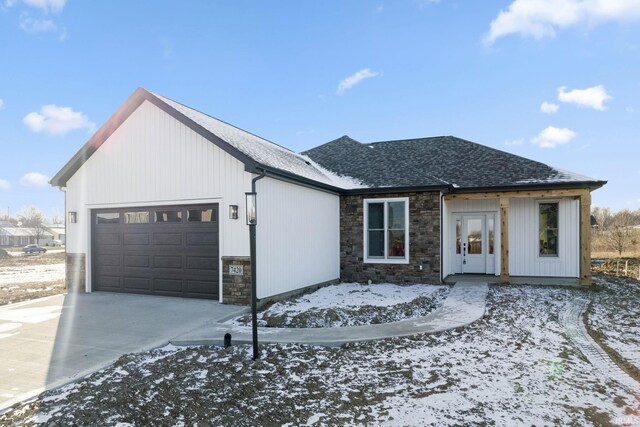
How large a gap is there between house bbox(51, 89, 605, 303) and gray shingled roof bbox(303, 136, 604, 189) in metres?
0.09

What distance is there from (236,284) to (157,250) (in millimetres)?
2605

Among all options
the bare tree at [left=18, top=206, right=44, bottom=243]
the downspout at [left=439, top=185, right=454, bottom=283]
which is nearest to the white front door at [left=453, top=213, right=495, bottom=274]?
the downspout at [left=439, top=185, right=454, bottom=283]

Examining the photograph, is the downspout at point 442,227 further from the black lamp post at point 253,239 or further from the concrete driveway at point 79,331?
the black lamp post at point 253,239

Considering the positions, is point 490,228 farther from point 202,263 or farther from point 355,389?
point 355,389

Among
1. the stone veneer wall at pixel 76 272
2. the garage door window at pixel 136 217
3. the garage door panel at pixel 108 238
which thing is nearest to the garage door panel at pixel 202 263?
the garage door window at pixel 136 217

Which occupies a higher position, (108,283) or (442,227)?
(442,227)

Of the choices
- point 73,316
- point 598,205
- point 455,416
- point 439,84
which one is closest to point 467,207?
point 439,84

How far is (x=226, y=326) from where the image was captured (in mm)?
7059

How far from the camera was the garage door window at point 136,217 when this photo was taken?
10.0m

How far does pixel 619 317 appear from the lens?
7941mm

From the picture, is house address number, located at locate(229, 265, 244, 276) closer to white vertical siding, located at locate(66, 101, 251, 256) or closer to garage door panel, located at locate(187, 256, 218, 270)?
white vertical siding, located at locate(66, 101, 251, 256)

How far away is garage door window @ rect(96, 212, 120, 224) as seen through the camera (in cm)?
1049

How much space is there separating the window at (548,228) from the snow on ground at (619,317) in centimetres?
171

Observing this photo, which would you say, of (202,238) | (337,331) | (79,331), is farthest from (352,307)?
(79,331)
